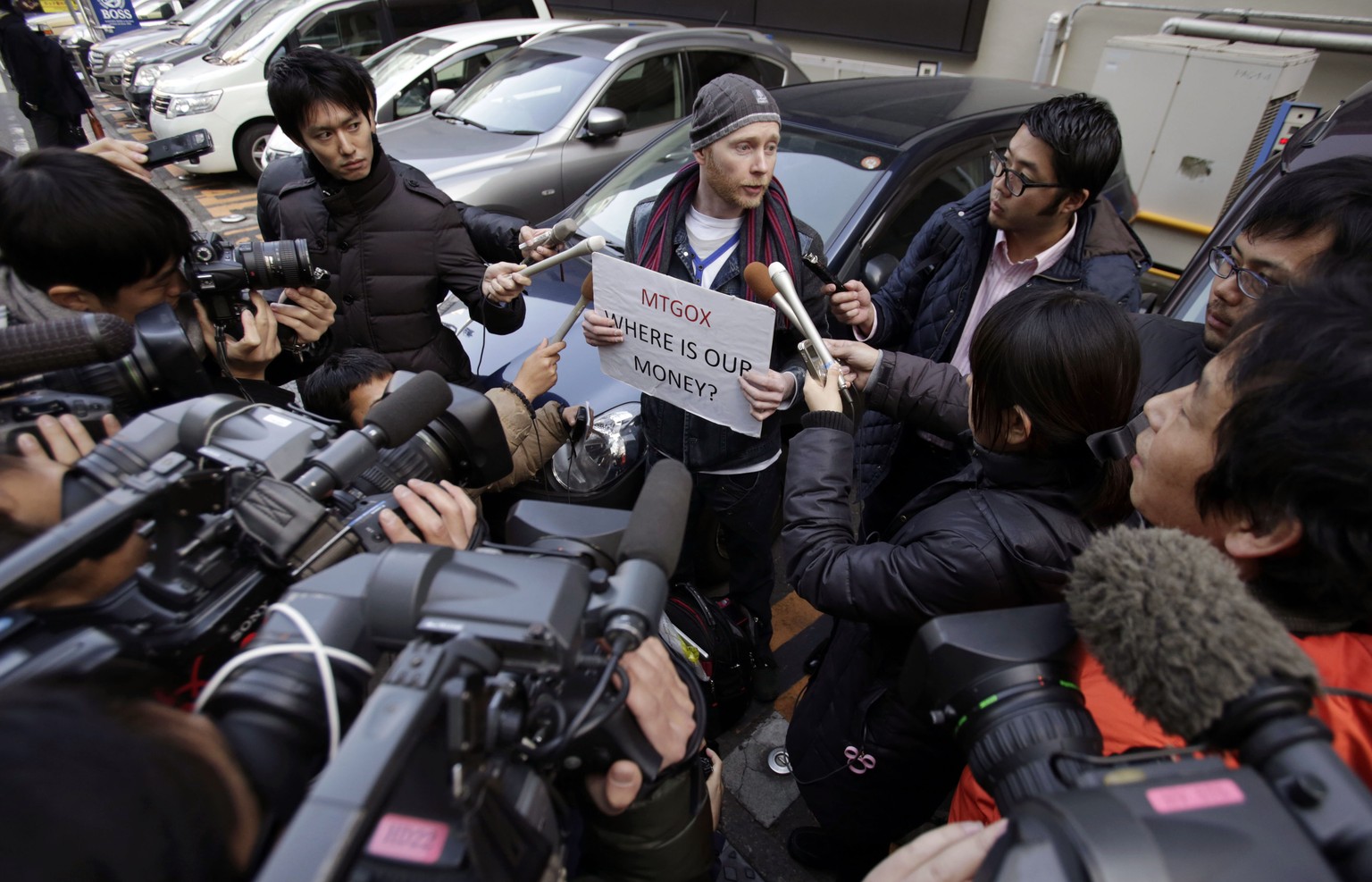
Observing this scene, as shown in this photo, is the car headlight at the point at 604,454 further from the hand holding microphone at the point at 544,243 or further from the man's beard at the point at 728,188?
the man's beard at the point at 728,188

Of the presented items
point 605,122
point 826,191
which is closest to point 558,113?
point 605,122

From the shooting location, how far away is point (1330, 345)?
2.73ft

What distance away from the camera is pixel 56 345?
1127mm

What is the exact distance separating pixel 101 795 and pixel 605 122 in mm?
4849

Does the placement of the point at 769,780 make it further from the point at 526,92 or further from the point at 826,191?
the point at 526,92

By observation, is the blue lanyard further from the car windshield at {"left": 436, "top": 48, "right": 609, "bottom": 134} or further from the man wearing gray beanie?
the car windshield at {"left": 436, "top": 48, "right": 609, "bottom": 134}

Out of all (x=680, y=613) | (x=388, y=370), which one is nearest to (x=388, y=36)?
(x=388, y=370)

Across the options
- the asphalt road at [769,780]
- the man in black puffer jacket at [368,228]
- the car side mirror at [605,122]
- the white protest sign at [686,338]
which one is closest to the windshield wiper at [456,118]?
the car side mirror at [605,122]

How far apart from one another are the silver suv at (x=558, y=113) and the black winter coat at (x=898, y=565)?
3995 millimetres

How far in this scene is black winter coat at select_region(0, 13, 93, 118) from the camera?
6801mm

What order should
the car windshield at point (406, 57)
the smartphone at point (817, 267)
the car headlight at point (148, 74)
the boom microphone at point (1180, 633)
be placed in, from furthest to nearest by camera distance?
the car headlight at point (148, 74) < the car windshield at point (406, 57) < the smartphone at point (817, 267) < the boom microphone at point (1180, 633)

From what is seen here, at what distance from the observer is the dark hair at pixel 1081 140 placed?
6.97 feet

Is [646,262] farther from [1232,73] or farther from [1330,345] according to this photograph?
[1232,73]

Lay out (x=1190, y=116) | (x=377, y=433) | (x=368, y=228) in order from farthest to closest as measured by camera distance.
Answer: (x=1190, y=116)
(x=368, y=228)
(x=377, y=433)
